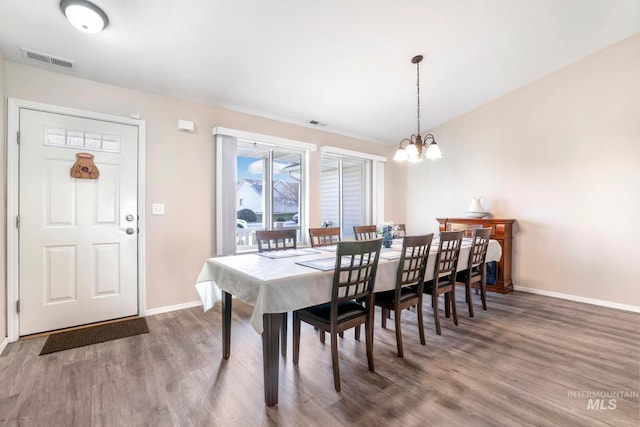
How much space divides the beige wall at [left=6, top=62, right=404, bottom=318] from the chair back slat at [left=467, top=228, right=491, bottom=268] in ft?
9.54

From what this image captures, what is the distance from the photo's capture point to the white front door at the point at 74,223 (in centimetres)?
260

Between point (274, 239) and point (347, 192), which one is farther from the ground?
point (347, 192)

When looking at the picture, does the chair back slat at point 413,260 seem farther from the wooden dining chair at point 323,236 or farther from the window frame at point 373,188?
the window frame at point 373,188

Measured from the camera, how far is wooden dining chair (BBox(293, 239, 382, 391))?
6.09 ft

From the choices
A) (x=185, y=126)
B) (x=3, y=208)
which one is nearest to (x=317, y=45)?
(x=185, y=126)

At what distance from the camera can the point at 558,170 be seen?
3.88m

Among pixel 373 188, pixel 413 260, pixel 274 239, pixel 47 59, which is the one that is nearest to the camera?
pixel 413 260

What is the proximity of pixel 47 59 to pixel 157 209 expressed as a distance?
153cm

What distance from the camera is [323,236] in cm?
333

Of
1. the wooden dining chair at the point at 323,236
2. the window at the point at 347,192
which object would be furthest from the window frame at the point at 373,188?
the wooden dining chair at the point at 323,236

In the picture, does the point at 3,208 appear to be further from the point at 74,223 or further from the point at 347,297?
the point at 347,297

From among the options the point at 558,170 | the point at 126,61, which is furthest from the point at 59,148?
the point at 558,170

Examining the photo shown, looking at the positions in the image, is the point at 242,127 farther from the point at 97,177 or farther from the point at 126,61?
the point at 97,177

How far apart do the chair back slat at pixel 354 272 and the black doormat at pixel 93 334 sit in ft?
6.57
